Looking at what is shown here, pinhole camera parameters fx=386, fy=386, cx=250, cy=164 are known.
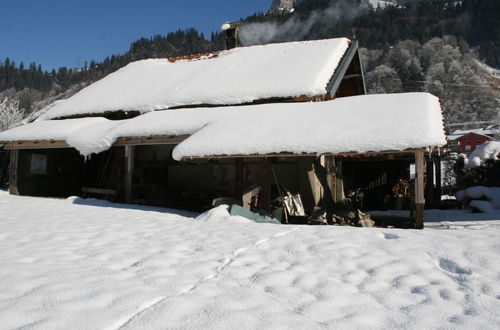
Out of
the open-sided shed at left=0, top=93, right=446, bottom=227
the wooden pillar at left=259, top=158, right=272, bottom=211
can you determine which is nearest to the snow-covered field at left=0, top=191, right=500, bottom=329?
the open-sided shed at left=0, top=93, right=446, bottom=227

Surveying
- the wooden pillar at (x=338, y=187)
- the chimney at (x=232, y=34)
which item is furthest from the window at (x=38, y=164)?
the wooden pillar at (x=338, y=187)

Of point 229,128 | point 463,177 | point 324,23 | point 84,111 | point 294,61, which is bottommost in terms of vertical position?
point 463,177

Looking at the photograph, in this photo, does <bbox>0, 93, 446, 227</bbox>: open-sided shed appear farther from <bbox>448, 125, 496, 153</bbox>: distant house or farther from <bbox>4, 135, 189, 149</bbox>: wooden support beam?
<bbox>448, 125, 496, 153</bbox>: distant house

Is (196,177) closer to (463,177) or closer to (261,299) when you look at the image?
(261,299)

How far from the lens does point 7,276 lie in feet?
11.9

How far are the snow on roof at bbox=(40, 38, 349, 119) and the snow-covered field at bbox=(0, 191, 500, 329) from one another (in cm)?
593

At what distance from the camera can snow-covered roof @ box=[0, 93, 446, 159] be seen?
22.7 ft

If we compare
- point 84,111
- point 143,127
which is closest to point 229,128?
point 143,127

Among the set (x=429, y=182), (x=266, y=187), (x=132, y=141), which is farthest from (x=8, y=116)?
(x=429, y=182)

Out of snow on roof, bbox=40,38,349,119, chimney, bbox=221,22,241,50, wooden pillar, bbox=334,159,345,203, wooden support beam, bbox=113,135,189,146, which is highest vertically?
chimney, bbox=221,22,241,50

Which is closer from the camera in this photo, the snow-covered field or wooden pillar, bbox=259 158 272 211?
the snow-covered field

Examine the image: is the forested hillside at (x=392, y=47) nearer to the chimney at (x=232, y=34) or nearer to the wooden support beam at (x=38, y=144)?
the chimney at (x=232, y=34)

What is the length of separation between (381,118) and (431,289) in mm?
4961

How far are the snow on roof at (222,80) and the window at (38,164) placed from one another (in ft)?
5.39
